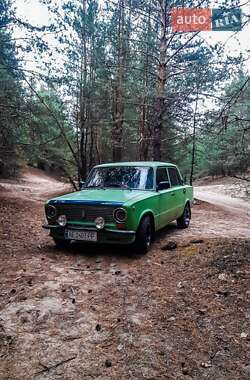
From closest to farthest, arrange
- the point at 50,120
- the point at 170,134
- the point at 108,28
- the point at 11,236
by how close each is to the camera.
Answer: the point at 11,236 < the point at 50,120 < the point at 108,28 < the point at 170,134

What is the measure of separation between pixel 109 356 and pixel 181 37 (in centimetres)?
1378

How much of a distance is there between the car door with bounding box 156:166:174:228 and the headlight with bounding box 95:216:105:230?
167 cm

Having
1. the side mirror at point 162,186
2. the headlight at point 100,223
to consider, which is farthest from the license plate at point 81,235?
the side mirror at point 162,186

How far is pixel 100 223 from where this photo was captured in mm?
6410

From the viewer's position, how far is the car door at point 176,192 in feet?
28.7

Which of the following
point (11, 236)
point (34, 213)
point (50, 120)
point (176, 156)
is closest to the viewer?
point (11, 236)

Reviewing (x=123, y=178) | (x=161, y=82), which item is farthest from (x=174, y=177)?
(x=161, y=82)

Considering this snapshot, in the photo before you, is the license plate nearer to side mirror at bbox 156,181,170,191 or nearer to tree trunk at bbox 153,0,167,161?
side mirror at bbox 156,181,170,191

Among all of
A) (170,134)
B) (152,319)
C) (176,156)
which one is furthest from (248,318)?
(176,156)

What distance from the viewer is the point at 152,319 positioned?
4.15 m

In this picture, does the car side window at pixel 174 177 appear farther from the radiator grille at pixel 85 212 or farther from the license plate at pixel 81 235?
the license plate at pixel 81 235

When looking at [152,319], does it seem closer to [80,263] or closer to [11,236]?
[80,263]

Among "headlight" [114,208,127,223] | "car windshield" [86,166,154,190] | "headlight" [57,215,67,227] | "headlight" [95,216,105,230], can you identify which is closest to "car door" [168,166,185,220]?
"car windshield" [86,166,154,190]

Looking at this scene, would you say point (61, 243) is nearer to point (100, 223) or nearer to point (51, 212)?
point (51, 212)
